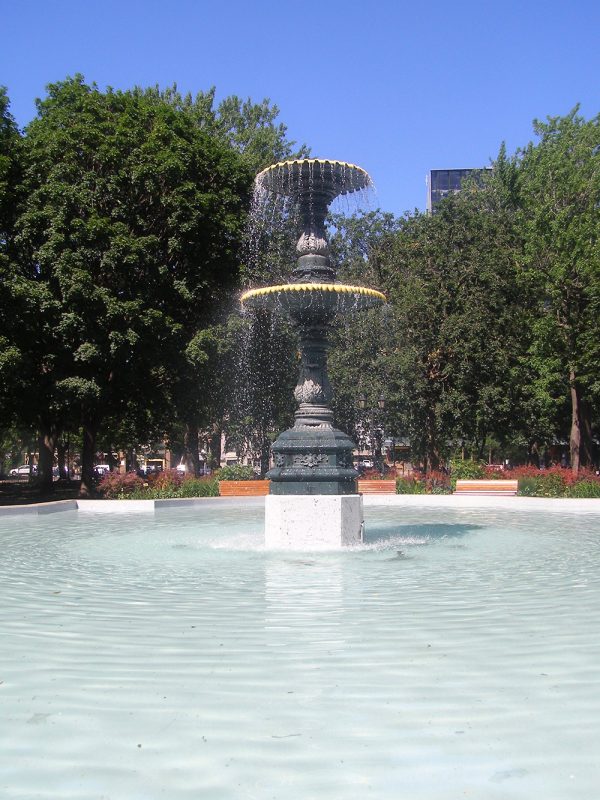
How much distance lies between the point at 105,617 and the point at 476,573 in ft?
14.7

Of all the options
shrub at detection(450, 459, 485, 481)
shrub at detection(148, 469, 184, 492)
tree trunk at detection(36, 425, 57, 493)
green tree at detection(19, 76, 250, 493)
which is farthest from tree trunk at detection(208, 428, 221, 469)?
shrub at detection(450, 459, 485, 481)

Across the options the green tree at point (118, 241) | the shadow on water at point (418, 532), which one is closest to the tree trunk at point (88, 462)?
the green tree at point (118, 241)

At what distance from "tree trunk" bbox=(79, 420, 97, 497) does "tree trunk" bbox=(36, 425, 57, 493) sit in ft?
12.7

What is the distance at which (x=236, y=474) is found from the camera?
90.0ft

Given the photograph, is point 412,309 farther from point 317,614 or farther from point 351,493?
point 317,614

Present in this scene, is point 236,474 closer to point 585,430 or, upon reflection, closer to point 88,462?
point 88,462

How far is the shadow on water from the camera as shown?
43.9ft

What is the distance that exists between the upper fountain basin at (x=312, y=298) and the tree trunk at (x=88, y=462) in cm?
1788

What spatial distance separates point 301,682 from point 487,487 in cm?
2080

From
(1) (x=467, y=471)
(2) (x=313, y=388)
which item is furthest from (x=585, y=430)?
(2) (x=313, y=388)

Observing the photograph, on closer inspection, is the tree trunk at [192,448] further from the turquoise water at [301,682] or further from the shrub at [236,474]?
the turquoise water at [301,682]

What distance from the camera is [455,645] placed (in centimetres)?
568

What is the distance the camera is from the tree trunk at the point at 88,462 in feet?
94.2

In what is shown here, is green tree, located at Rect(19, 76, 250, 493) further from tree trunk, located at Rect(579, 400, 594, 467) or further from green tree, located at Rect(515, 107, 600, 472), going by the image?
tree trunk, located at Rect(579, 400, 594, 467)
